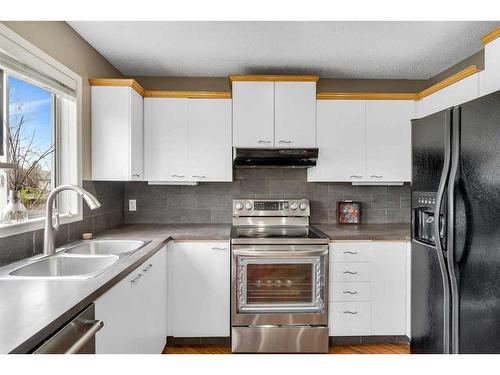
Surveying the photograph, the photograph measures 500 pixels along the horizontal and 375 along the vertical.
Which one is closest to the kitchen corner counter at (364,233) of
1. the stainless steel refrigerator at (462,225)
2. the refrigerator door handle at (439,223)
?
the stainless steel refrigerator at (462,225)

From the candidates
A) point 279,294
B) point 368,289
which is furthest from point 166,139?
point 368,289

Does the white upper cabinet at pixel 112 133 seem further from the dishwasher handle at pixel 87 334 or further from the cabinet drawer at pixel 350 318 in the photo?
the cabinet drawer at pixel 350 318

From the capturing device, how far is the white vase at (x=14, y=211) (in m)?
1.72

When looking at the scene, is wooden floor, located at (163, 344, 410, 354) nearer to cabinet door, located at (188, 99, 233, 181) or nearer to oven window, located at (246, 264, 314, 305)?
oven window, located at (246, 264, 314, 305)

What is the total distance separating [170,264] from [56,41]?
1.68 meters

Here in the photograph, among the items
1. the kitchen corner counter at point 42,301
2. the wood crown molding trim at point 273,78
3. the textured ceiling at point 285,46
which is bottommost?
the kitchen corner counter at point 42,301

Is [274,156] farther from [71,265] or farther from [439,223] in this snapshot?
[71,265]

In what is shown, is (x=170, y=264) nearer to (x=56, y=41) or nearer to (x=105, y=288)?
(x=105, y=288)

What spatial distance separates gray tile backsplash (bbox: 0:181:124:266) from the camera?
1655mm

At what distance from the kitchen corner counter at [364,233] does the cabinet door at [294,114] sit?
77 cm

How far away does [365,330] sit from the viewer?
264 centimetres

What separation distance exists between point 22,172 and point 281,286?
1.86m

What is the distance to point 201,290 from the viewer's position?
102 inches

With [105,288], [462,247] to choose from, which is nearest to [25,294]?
[105,288]
